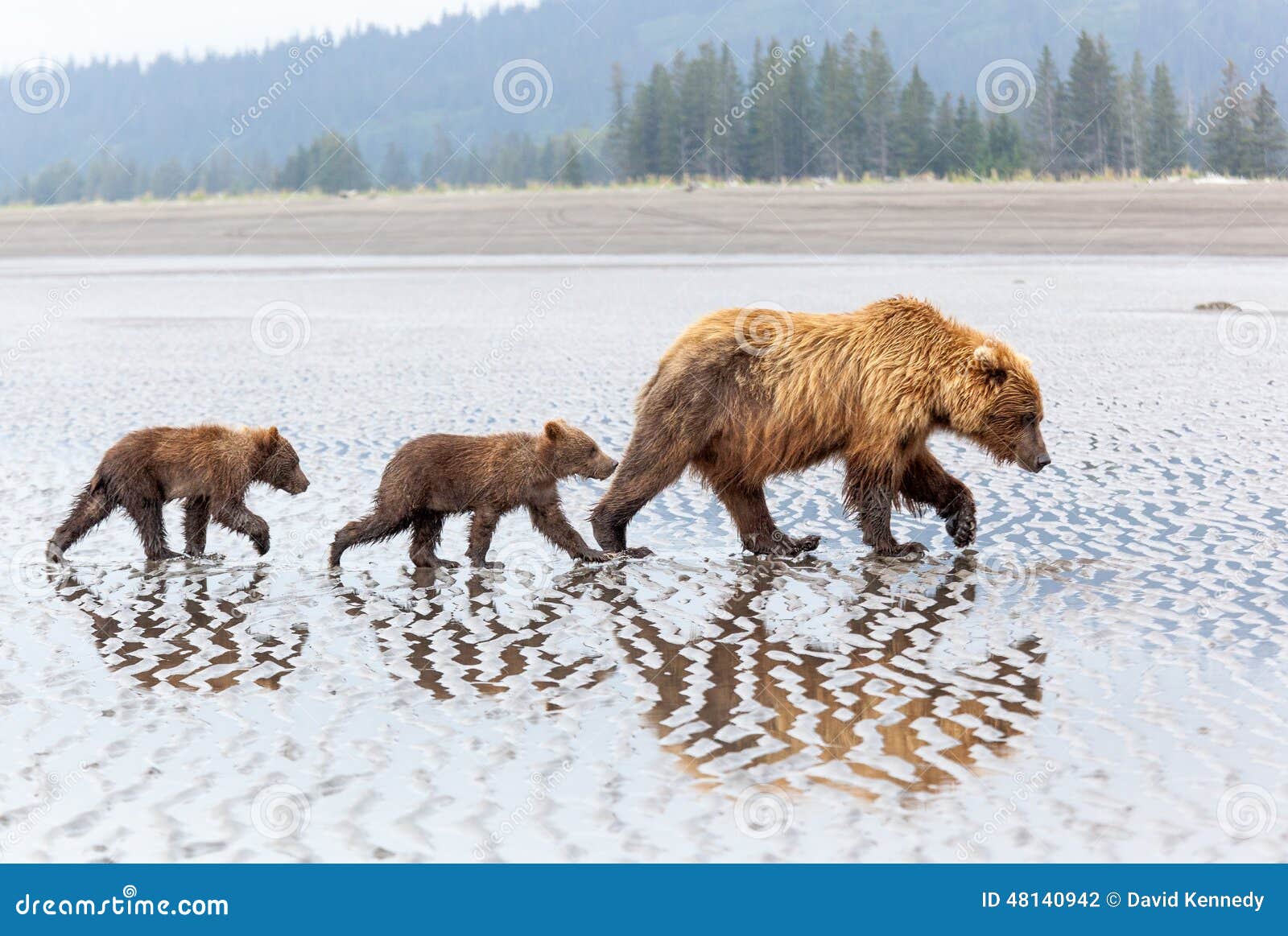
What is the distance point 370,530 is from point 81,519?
65.0 inches

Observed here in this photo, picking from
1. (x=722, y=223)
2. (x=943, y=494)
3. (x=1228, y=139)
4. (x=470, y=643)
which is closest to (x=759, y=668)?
(x=470, y=643)

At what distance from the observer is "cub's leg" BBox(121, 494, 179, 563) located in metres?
8.39

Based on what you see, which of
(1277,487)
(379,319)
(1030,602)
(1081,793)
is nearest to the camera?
(1081,793)

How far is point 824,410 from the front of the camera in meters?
8.47

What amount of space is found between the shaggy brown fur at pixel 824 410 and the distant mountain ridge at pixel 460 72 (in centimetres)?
11457

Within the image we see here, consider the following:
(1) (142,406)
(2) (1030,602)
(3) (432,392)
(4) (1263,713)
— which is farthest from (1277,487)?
(1) (142,406)

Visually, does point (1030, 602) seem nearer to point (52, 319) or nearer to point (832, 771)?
point (832, 771)

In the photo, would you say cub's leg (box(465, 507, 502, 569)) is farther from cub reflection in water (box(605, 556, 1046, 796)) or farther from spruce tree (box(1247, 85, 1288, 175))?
spruce tree (box(1247, 85, 1288, 175))

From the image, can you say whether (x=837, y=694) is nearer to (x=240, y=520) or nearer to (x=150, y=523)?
(x=240, y=520)

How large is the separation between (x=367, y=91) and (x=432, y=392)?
462 ft

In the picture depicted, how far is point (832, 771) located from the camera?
5.22 metres

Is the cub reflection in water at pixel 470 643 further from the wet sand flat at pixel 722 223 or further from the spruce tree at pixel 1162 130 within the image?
the spruce tree at pixel 1162 130

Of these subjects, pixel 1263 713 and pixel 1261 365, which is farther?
pixel 1261 365

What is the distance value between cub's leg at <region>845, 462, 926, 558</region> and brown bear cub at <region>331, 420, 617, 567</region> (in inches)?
55.8
